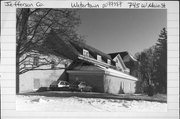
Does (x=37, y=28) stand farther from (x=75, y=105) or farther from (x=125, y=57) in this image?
(x=125, y=57)

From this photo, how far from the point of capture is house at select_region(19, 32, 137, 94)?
477 centimetres

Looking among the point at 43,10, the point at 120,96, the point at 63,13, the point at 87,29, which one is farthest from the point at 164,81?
the point at 43,10

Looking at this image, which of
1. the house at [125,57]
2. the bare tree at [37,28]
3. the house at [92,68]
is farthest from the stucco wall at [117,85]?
the bare tree at [37,28]

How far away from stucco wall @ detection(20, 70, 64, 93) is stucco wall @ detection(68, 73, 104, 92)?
236 millimetres

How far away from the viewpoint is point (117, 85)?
486cm

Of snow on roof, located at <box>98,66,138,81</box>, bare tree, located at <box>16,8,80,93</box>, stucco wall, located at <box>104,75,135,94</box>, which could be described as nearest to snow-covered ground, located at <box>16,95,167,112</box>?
stucco wall, located at <box>104,75,135,94</box>

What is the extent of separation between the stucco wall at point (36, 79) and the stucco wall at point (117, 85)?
2.62 feet

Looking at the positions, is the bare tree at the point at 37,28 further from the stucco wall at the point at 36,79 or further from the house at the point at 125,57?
the house at the point at 125,57

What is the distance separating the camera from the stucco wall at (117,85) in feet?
A: 15.8

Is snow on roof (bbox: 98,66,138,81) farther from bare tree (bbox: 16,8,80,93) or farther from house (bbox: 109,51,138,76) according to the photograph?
bare tree (bbox: 16,8,80,93)

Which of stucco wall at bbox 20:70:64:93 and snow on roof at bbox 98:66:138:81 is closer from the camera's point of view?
stucco wall at bbox 20:70:64:93

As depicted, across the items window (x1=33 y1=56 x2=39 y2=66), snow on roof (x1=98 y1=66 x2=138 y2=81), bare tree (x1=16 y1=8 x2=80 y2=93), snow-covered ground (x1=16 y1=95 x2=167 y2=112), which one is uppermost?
bare tree (x1=16 y1=8 x2=80 y2=93)

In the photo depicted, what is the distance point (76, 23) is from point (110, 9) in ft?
2.03

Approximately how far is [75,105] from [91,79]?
1.67 feet
